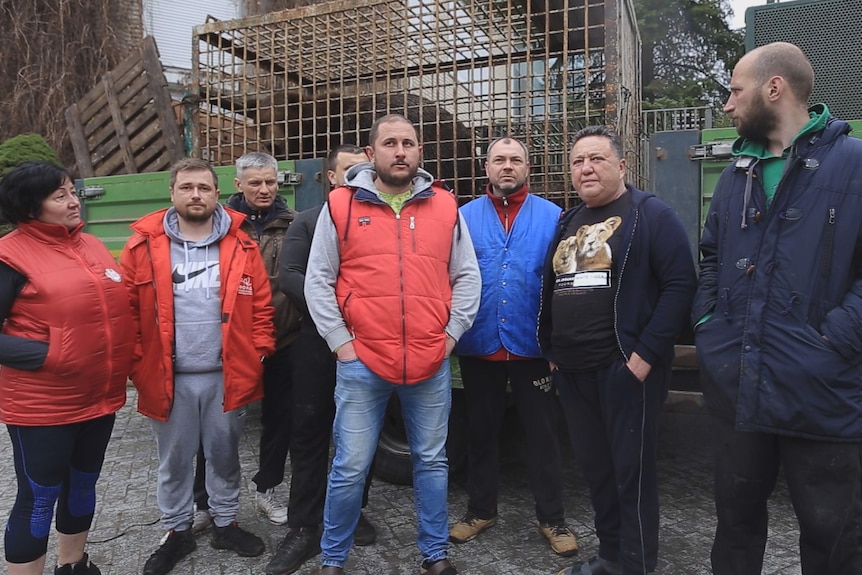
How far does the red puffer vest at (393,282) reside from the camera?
2.64 meters

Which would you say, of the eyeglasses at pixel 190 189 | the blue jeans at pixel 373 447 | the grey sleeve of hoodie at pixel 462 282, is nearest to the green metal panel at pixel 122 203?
the eyeglasses at pixel 190 189

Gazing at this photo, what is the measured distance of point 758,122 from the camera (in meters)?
2.13

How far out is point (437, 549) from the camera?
2873 mm

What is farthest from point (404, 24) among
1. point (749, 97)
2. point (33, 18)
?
point (33, 18)

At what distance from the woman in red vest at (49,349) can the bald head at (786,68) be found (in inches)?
101

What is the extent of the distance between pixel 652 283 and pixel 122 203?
149 inches

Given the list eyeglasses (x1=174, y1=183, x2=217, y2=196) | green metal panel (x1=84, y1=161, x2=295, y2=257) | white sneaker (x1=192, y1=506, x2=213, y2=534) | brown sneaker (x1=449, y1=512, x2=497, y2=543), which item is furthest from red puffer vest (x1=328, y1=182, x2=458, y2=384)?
green metal panel (x1=84, y1=161, x2=295, y2=257)

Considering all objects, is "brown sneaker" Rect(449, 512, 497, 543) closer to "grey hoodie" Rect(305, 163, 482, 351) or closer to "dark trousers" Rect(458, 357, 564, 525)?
"dark trousers" Rect(458, 357, 564, 525)

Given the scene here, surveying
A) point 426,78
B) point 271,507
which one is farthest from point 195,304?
point 426,78

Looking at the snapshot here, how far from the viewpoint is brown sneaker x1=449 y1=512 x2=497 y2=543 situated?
10.8 ft

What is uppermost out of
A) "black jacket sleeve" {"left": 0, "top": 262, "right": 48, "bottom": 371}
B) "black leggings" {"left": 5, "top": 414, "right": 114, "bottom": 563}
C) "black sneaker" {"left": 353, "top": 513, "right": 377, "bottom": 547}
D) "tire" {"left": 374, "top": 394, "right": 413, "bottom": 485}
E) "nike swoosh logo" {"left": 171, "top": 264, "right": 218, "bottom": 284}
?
"nike swoosh logo" {"left": 171, "top": 264, "right": 218, "bottom": 284}

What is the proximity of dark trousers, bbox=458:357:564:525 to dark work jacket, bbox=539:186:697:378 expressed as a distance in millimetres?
638

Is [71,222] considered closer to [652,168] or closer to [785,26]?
[652,168]

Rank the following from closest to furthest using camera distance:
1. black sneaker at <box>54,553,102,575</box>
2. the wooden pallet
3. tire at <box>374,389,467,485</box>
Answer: black sneaker at <box>54,553,102,575</box> → tire at <box>374,389,467,485</box> → the wooden pallet
